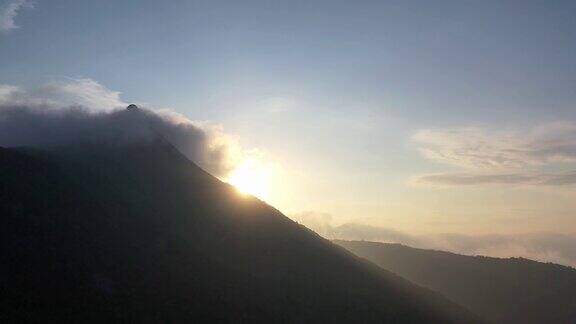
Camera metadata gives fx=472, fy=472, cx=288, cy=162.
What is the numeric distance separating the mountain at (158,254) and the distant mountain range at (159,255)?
0.31m

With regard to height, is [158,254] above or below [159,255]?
above

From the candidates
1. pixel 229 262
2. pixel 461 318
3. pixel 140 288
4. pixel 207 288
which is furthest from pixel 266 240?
pixel 461 318

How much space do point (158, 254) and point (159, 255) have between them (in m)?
0.47

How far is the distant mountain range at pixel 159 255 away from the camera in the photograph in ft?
271

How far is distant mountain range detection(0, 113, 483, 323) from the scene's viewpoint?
8269cm

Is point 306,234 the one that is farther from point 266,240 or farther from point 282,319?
point 282,319

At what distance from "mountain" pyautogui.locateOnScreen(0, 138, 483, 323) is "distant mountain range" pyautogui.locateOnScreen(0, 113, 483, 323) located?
0.31 m

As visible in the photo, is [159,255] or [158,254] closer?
[159,255]

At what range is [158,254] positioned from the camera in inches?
4126

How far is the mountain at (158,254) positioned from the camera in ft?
272

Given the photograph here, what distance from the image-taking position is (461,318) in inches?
5512

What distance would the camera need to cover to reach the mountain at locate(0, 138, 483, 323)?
8276cm

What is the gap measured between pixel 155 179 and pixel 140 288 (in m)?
56.0

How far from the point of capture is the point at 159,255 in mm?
104500
